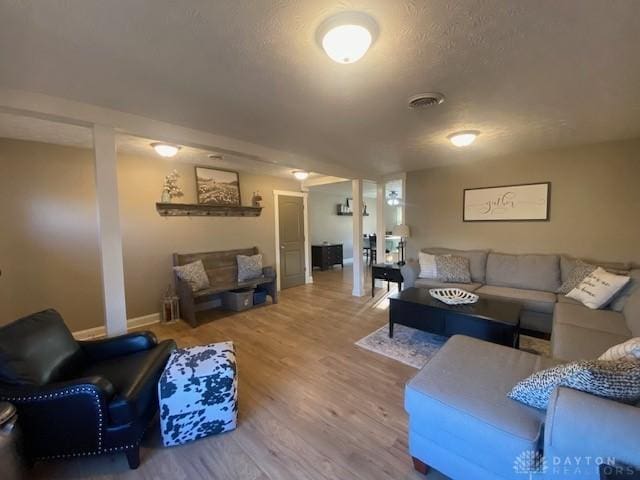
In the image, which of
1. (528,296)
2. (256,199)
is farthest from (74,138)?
(528,296)

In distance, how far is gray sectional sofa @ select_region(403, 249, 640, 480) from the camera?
3.23ft

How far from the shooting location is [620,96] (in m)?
2.08

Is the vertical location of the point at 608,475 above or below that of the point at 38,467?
above

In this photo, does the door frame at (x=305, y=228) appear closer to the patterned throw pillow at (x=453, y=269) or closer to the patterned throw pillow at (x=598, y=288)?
the patterned throw pillow at (x=453, y=269)

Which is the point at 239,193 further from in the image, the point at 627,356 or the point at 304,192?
the point at 627,356

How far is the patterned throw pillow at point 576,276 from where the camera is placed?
311cm

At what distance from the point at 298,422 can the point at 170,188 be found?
3522mm

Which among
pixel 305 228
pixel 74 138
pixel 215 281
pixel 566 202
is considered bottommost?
pixel 215 281

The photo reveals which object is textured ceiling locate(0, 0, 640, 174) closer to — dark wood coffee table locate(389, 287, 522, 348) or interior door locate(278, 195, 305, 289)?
dark wood coffee table locate(389, 287, 522, 348)

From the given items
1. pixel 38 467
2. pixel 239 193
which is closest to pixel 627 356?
pixel 38 467

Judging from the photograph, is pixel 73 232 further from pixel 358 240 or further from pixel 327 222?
pixel 327 222

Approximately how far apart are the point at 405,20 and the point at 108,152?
2.30m

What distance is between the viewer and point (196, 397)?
1707mm

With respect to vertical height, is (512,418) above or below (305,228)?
below
